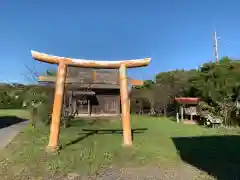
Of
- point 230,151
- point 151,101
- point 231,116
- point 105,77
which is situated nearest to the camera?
point 230,151

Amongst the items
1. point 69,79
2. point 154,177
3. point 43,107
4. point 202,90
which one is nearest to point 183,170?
point 154,177

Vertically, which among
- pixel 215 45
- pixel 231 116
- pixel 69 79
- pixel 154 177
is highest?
pixel 215 45

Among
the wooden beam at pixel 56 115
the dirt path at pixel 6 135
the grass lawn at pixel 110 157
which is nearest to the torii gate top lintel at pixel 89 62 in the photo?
the wooden beam at pixel 56 115

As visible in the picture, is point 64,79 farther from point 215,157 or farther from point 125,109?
point 215,157

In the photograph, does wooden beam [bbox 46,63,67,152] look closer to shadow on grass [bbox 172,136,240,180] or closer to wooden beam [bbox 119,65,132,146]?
wooden beam [bbox 119,65,132,146]

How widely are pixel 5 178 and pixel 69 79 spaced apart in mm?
4843

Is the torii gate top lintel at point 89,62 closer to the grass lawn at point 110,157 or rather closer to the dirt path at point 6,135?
the grass lawn at point 110,157

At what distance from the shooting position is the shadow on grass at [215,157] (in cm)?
564

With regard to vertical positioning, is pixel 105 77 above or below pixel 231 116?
above

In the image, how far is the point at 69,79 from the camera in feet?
31.9

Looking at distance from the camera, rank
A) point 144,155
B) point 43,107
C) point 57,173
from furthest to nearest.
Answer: point 43,107 < point 144,155 < point 57,173

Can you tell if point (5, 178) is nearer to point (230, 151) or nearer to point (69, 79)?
point (69, 79)

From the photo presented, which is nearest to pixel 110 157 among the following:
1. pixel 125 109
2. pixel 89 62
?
pixel 125 109

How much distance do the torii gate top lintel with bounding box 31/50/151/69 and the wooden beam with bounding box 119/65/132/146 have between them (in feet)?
0.76
